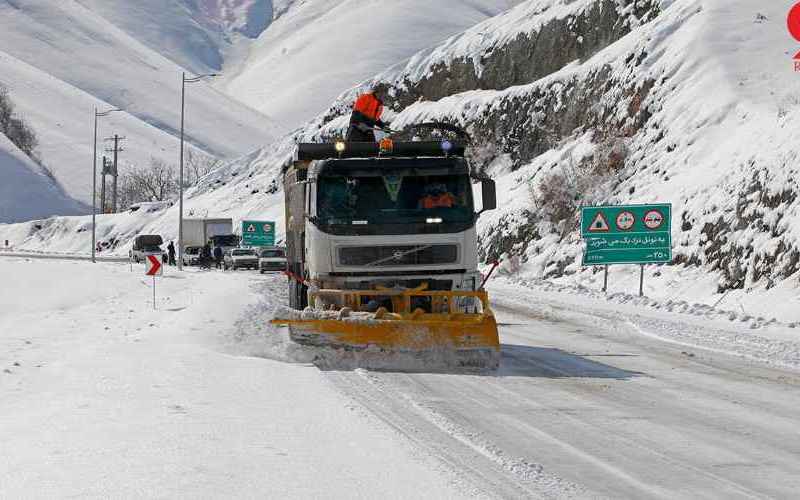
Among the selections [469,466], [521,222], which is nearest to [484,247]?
[521,222]

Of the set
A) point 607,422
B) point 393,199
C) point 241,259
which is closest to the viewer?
point 607,422

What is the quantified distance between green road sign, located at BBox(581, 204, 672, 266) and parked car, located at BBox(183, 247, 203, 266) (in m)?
37.3

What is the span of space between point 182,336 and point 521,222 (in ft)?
93.8

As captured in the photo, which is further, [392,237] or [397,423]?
[392,237]

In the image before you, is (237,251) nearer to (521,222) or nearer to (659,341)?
(521,222)

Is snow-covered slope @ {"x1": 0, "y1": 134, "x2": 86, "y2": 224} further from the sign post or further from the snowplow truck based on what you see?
the snowplow truck

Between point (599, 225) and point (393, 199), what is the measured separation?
14.1m

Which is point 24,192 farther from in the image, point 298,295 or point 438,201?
point 438,201

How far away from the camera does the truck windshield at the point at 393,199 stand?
46.2ft

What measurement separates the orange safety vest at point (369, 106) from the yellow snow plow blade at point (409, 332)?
4086mm

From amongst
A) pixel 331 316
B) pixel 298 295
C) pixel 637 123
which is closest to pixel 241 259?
pixel 637 123

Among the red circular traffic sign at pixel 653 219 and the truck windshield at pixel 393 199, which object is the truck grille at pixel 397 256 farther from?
the red circular traffic sign at pixel 653 219

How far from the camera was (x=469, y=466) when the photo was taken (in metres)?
7.11

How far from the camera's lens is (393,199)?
46.5ft
